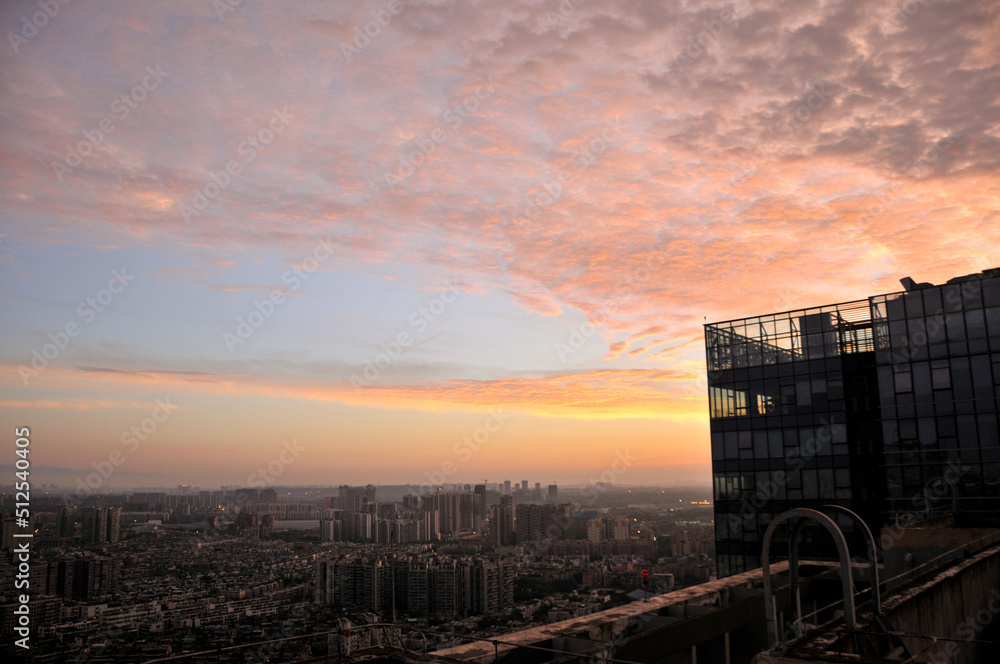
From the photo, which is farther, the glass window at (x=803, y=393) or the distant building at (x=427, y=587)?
the glass window at (x=803, y=393)

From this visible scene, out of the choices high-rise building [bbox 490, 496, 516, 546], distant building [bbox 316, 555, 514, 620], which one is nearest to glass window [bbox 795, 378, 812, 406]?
distant building [bbox 316, 555, 514, 620]

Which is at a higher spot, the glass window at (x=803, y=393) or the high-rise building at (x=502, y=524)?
the glass window at (x=803, y=393)

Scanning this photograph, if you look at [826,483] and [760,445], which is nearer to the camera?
[826,483]

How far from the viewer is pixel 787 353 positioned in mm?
34312

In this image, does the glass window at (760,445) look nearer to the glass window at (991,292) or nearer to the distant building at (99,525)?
the glass window at (991,292)

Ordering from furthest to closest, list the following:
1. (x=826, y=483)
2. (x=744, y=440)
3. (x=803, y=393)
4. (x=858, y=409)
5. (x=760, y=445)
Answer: (x=744, y=440), (x=760, y=445), (x=803, y=393), (x=858, y=409), (x=826, y=483)

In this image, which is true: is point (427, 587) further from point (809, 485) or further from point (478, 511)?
point (478, 511)

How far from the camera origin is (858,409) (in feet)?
106

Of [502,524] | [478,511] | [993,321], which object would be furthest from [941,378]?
[478,511]

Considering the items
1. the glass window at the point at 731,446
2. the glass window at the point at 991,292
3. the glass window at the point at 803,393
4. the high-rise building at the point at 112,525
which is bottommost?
the high-rise building at the point at 112,525

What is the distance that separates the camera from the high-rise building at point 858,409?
1093 inches

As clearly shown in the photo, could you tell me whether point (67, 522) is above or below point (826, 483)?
below

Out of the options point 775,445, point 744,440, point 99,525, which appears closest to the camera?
point 99,525

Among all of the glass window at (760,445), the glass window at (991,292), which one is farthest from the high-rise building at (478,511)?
the glass window at (991,292)
